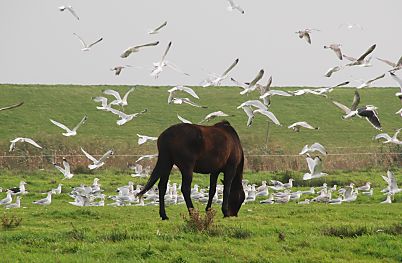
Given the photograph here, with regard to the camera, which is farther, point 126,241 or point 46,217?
point 46,217

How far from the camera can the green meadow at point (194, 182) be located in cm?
1306

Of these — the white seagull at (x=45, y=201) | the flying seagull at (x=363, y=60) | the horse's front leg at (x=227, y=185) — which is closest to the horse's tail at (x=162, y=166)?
the horse's front leg at (x=227, y=185)

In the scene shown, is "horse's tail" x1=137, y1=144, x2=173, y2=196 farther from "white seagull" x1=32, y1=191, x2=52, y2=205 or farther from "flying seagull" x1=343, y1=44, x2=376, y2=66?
"white seagull" x1=32, y1=191, x2=52, y2=205

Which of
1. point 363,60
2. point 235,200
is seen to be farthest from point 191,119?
point 363,60

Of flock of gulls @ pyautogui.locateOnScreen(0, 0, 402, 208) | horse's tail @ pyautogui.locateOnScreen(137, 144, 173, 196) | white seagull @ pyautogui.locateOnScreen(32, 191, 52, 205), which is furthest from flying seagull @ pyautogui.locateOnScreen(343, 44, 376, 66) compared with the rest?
white seagull @ pyautogui.locateOnScreen(32, 191, 52, 205)

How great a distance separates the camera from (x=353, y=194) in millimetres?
24797

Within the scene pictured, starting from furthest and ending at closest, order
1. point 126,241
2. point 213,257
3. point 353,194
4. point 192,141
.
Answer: point 353,194 < point 192,141 < point 126,241 < point 213,257

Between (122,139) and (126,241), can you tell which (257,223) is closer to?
(126,241)

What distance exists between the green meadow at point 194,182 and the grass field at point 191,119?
93mm

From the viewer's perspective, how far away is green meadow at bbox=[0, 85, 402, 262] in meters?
13.1

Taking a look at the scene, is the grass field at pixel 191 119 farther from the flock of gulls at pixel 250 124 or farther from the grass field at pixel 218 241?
the grass field at pixel 218 241

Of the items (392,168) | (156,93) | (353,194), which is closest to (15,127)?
(156,93)

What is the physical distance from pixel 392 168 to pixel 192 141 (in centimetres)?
2239

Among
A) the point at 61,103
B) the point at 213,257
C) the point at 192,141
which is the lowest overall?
the point at 213,257
